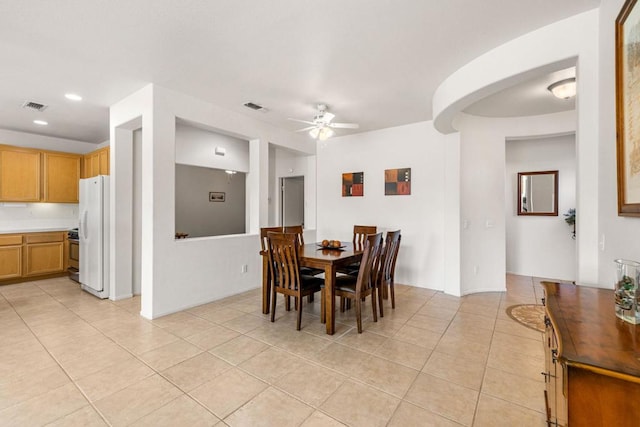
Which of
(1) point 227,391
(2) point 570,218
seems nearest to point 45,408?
(1) point 227,391

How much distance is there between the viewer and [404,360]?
8.02ft

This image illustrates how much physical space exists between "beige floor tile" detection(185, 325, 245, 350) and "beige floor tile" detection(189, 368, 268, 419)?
553 millimetres

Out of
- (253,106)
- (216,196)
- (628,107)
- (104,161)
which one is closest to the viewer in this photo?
(628,107)

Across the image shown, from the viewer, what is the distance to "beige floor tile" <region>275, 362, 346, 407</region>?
1974 millimetres

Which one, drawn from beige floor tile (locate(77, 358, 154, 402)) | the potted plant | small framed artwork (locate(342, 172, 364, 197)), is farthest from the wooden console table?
the potted plant

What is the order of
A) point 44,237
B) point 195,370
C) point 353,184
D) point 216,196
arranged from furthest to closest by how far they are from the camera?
point 216,196
point 353,184
point 44,237
point 195,370

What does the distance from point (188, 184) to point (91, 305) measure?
2684 millimetres

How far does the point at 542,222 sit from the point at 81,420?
21.2 feet

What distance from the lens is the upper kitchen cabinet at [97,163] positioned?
4621 mm

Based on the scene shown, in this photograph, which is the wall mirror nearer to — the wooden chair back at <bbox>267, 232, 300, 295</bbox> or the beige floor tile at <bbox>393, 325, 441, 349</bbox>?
the beige floor tile at <bbox>393, 325, 441, 349</bbox>

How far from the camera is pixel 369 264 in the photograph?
10.1ft

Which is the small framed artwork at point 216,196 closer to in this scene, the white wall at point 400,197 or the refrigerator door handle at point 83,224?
the refrigerator door handle at point 83,224

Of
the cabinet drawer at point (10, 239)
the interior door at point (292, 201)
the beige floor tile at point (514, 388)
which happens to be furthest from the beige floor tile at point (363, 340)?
the cabinet drawer at point (10, 239)

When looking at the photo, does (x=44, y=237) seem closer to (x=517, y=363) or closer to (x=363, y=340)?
(x=363, y=340)
